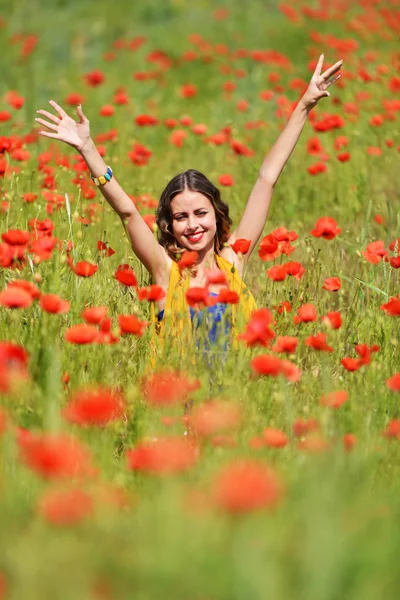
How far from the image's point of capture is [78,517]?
138 centimetres

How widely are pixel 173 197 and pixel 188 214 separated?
0.32 ft

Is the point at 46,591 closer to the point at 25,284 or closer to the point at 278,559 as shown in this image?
the point at 278,559

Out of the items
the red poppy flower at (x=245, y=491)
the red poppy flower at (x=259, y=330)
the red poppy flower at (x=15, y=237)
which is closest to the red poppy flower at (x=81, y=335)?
the red poppy flower at (x=259, y=330)

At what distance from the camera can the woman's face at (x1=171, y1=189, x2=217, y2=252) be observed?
3.16 metres

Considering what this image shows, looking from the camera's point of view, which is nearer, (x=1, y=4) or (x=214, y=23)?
(x=214, y=23)

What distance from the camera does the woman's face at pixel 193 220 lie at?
3.16 meters

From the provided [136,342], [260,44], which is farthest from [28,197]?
[260,44]

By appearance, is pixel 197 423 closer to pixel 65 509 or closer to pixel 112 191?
pixel 65 509

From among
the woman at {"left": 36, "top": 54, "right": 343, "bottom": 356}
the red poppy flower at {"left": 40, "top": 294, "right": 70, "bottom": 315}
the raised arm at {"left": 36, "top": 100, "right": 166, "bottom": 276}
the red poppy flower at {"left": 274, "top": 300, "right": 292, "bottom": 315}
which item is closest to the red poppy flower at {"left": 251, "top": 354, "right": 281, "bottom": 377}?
the red poppy flower at {"left": 40, "top": 294, "right": 70, "bottom": 315}

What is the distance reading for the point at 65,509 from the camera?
1.38 meters

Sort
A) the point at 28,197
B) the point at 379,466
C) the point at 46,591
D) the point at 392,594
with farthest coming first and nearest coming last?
the point at 28,197 → the point at 379,466 → the point at 392,594 → the point at 46,591

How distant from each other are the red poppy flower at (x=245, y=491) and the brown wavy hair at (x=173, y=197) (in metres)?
1.85

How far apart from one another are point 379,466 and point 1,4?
11.8 meters

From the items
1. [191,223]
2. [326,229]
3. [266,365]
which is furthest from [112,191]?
[266,365]
